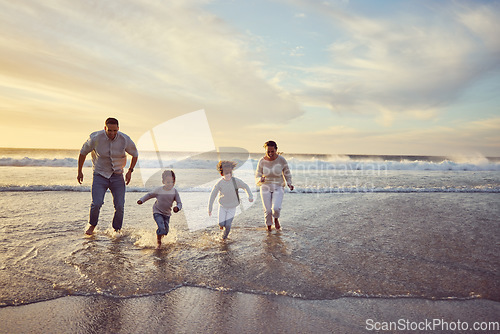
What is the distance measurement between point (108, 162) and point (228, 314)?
14.6 feet

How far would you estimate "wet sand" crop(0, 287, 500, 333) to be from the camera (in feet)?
9.06

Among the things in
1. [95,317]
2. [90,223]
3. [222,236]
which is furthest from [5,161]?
[95,317]

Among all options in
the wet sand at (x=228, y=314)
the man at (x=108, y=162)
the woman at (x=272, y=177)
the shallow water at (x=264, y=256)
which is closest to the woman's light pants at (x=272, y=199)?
the woman at (x=272, y=177)

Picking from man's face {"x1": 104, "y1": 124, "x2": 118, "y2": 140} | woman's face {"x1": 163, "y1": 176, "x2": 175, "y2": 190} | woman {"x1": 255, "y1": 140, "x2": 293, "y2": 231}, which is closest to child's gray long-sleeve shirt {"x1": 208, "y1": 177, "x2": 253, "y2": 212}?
woman's face {"x1": 163, "y1": 176, "x2": 175, "y2": 190}

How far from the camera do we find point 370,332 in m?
2.76

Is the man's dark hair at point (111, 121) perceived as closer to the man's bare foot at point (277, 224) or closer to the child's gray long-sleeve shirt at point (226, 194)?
the child's gray long-sleeve shirt at point (226, 194)

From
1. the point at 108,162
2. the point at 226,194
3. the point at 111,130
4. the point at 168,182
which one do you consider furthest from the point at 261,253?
the point at 111,130

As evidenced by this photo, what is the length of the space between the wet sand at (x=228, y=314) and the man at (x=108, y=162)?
3043 millimetres

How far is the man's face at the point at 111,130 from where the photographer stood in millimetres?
5965

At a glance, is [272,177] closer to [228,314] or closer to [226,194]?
[226,194]

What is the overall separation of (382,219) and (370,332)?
18.6ft

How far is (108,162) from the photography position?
6.22 meters

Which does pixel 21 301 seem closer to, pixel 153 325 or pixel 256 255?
pixel 153 325

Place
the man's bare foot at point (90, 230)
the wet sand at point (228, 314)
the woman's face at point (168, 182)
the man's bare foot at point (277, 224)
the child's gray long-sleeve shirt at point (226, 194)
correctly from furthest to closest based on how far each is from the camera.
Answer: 1. the man's bare foot at point (277, 224)
2. the child's gray long-sleeve shirt at point (226, 194)
3. the man's bare foot at point (90, 230)
4. the woman's face at point (168, 182)
5. the wet sand at point (228, 314)
